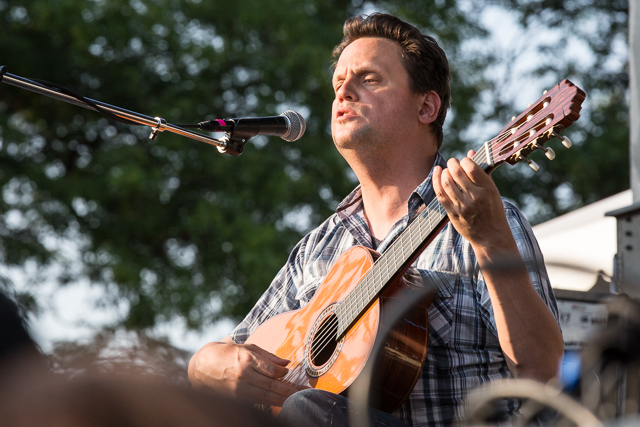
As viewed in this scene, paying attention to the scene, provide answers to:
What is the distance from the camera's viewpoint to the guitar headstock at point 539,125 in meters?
1.77

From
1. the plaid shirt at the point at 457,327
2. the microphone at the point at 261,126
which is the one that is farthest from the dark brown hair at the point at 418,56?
the plaid shirt at the point at 457,327

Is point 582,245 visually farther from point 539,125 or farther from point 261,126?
point 261,126

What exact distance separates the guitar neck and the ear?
746 mm

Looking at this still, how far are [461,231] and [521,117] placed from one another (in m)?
0.34

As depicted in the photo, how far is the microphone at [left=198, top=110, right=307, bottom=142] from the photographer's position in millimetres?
2301

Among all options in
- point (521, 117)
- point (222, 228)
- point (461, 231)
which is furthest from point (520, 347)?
point (222, 228)

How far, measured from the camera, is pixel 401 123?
2.70 m

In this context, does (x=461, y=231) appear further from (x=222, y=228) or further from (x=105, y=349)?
(x=222, y=228)

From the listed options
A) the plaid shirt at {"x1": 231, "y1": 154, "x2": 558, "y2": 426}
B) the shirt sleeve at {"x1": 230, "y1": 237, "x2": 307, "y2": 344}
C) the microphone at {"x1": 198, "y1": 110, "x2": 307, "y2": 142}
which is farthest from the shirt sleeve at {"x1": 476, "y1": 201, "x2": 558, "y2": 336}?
the shirt sleeve at {"x1": 230, "y1": 237, "x2": 307, "y2": 344}

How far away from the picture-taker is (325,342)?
7.37 feet

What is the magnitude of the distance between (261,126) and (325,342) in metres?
0.71

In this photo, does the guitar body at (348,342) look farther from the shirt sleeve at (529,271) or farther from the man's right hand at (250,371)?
the shirt sleeve at (529,271)

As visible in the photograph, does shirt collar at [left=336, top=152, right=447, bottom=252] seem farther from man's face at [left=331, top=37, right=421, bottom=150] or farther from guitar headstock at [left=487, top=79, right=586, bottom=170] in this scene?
guitar headstock at [left=487, top=79, right=586, bottom=170]

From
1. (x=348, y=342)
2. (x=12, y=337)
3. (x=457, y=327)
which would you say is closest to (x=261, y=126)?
(x=348, y=342)
